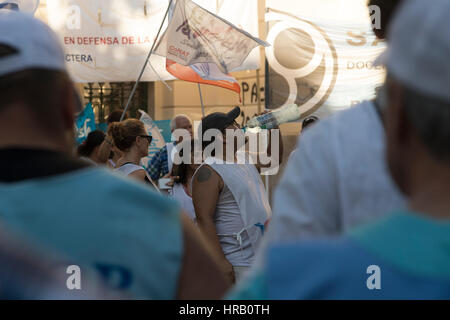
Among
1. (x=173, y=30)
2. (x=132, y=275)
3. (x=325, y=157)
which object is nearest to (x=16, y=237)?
(x=132, y=275)

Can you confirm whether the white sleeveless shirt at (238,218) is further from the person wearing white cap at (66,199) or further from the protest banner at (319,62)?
the protest banner at (319,62)

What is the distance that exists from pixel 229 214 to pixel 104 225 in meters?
2.82

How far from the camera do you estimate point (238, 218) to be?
4.04 metres

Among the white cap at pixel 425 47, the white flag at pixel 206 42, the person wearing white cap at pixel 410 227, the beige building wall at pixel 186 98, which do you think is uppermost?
the white cap at pixel 425 47

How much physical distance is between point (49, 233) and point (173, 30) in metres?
6.17

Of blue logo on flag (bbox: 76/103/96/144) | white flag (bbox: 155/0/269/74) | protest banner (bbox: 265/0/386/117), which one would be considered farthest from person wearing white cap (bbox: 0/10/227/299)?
protest banner (bbox: 265/0/386/117)

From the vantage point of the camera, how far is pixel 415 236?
3.06 ft

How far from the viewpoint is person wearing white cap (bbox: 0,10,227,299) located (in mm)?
1234

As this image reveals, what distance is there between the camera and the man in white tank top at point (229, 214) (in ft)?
13.1

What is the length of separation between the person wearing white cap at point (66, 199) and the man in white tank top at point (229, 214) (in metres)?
2.63

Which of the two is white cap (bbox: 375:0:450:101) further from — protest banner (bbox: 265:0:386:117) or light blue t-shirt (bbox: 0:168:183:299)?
protest banner (bbox: 265:0:386:117)

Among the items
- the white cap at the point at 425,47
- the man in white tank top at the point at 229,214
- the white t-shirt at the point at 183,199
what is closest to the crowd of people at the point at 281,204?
the white cap at the point at 425,47

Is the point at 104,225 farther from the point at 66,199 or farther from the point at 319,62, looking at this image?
the point at 319,62

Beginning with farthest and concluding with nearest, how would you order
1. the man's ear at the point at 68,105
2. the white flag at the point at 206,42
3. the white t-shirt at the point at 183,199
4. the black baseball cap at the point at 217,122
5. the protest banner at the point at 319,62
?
the protest banner at the point at 319,62
the white flag at the point at 206,42
the white t-shirt at the point at 183,199
the black baseball cap at the point at 217,122
the man's ear at the point at 68,105
